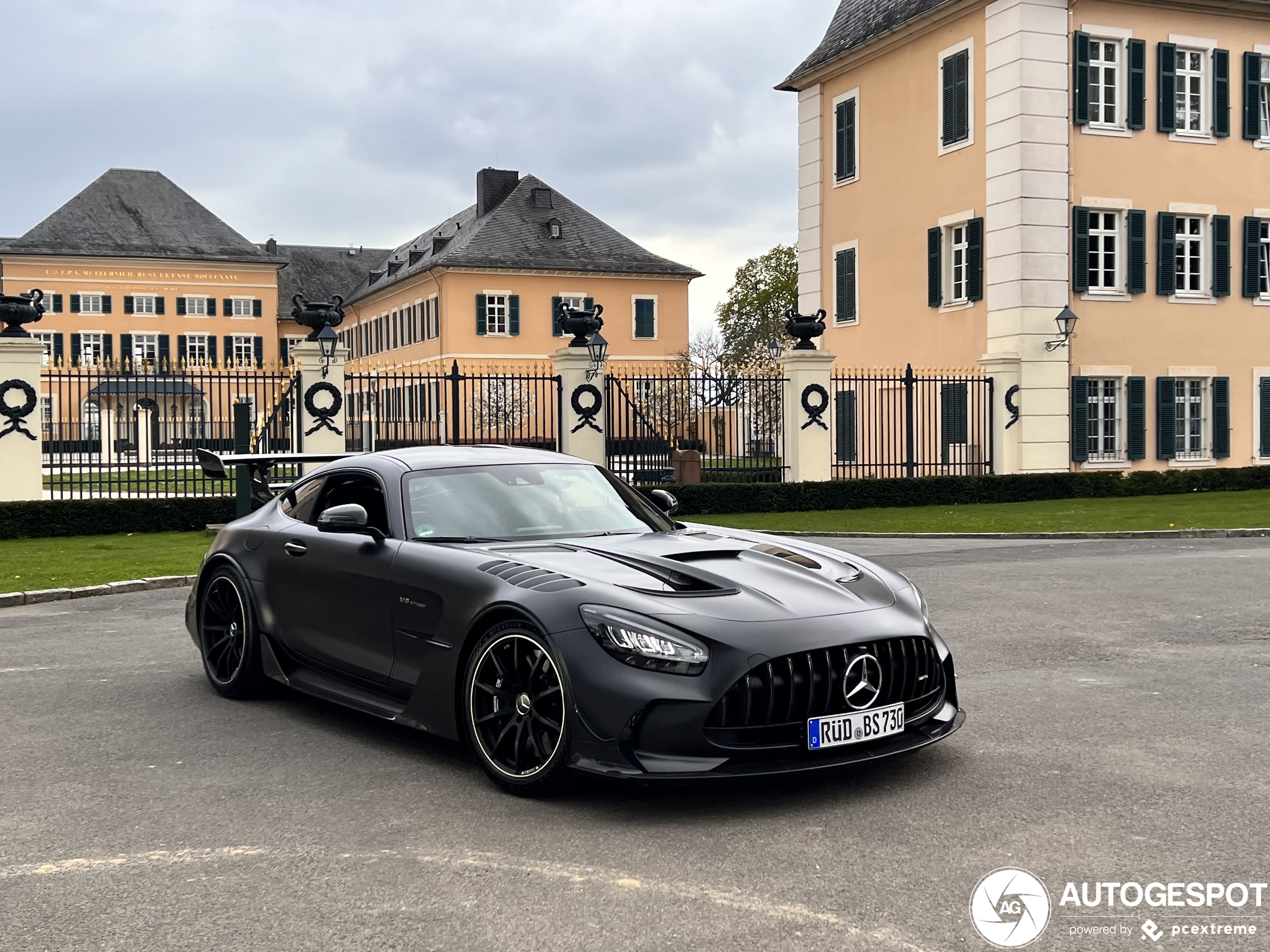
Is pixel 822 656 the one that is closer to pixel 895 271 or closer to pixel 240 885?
pixel 240 885

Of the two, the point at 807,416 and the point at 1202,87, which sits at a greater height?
the point at 1202,87

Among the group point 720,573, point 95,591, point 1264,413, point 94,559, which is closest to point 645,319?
point 1264,413

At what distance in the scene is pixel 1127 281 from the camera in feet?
97.9

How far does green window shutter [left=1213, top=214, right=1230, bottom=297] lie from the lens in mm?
30500

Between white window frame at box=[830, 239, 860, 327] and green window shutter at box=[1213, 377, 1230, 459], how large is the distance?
861cm

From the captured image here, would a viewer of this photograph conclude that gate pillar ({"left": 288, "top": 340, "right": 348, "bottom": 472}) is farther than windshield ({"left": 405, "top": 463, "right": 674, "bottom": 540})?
Yes

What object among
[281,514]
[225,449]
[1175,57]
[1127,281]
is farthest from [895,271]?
[281,514]

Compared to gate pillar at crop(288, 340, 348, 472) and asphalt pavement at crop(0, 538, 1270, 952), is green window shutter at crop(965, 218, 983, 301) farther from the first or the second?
asphalt pavement at crop(0, 538, 1270, 952)

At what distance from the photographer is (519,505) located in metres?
6.57

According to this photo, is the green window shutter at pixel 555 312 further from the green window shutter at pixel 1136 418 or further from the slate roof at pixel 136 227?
the green window shutter at pixel 1136 418

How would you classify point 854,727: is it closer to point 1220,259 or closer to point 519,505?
point 519,505

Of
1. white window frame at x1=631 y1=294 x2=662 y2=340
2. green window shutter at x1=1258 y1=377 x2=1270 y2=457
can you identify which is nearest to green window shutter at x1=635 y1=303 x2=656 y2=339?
white window frame at x1=631 y1=294 x2=662 y2=340
